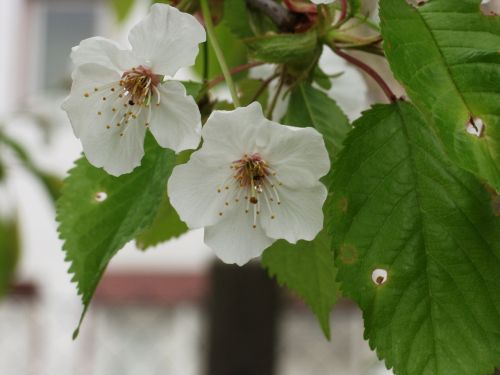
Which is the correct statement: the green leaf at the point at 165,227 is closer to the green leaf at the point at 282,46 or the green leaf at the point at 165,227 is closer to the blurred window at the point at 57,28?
the green leaf at the point at 282,46

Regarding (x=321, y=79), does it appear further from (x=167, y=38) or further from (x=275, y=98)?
A: (x=167, y=38)

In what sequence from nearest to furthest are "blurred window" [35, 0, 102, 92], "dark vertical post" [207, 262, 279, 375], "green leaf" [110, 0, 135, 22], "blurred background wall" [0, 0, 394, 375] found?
1. "green leaf" [110, 0, 135, 22]
2. "dark vertical post" [207, 262, 279, 375]
3. "blurred background wall" [0, 0, 394, 375]
4. "blurred window" [35, 0, 102, 92]

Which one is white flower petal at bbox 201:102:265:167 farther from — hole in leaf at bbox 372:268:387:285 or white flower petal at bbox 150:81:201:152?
hole in leaf at bbox 372:268:387:285

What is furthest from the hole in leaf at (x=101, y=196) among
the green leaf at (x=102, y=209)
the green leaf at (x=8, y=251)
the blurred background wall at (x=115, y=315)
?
the blurred background wall at (x=115, y=315)

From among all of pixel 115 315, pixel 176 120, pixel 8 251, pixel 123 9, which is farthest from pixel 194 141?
pixel 115 315

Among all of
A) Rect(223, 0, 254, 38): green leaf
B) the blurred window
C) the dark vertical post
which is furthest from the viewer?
the blurred window

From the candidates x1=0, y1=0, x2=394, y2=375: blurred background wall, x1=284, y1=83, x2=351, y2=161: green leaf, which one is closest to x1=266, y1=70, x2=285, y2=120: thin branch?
x1=284, y1=83, x2=351, y2=161: green leaf

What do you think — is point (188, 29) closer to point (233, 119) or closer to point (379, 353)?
point (233, 119)

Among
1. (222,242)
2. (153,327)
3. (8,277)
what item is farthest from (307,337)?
(222,242)
